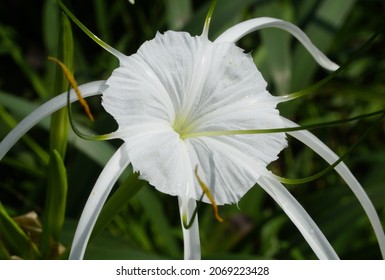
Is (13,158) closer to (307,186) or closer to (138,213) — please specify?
(138,213)

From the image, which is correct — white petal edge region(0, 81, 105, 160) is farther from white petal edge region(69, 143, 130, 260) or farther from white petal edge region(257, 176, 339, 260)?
white petal edge region(257, 176, 339, 260)

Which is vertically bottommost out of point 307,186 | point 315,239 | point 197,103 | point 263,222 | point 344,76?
point 315,239

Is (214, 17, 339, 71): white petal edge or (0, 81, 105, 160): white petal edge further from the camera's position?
(214, 17, 339, 71): white petal edge

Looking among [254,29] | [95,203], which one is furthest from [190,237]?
[254,29]

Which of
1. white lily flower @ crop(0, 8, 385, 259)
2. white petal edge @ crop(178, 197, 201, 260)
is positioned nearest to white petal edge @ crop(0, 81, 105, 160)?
white lily flower @ crop(0, 8, 385, 259)

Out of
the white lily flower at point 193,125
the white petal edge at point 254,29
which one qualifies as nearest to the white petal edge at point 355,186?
the white lily flower at point 193,125

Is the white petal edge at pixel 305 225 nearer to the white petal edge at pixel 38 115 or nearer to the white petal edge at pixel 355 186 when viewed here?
the white petal edge at pixel 355 186

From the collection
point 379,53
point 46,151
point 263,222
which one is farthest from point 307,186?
point 46,151
